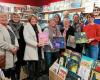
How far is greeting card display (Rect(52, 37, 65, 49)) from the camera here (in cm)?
444

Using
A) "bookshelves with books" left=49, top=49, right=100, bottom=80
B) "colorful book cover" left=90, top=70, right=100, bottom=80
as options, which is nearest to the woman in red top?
"bookshelves with books" left=49, top=49, right=100, bottom=80

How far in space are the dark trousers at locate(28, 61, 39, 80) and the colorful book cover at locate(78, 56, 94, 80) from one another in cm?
122

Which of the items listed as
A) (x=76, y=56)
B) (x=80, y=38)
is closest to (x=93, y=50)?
(x=80, y=38)

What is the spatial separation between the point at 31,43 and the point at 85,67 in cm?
127

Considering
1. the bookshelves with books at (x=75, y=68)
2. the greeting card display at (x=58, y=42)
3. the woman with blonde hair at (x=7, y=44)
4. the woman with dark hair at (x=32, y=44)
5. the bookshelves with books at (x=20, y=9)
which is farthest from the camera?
the bookshelves with books at (x=20, y=9)

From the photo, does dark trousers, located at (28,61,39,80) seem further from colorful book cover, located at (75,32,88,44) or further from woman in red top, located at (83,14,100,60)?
woman in red top, located at (83,14,100,60)

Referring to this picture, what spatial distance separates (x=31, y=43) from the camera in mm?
4117

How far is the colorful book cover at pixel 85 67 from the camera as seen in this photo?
3202 mm

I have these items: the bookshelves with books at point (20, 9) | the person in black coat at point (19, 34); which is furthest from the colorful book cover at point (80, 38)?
the bookshelves with books at point (20, 9)

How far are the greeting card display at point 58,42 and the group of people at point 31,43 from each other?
81mm

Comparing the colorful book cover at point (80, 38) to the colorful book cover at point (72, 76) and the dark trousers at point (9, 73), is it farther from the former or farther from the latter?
the dark trousers at point (9, 73)

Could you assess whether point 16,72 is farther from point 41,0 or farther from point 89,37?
point 41,0

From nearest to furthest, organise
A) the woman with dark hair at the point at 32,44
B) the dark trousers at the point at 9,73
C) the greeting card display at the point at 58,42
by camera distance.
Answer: the dark trousers at the point at 9,73, the woman with dark hair at the point at 32,44, the greeting card display at the point at 58,42

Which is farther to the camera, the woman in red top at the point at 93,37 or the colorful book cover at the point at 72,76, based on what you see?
the woman in red top at the point at 93,37
